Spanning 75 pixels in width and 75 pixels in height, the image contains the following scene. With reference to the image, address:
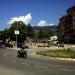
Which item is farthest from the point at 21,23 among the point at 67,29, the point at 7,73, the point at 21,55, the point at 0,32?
the point at 7,73

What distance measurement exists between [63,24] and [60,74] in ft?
362

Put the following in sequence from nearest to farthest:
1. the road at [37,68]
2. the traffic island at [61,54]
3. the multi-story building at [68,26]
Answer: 1. the road at [37,68]
2. the traffic island at [61,54]
3. the multi-story building at [68,26]

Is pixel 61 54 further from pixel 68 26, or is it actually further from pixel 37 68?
pixel 68 26

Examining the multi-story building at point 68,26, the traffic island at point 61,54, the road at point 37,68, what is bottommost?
the road at point 37,68

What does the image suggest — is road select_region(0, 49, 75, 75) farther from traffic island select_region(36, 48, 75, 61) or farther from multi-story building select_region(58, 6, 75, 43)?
multi-story building select_region(58, 6, 75, 43)

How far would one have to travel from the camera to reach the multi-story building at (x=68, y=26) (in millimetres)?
113250

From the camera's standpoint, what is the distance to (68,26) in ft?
391

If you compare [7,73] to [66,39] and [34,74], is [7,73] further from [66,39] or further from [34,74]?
[66,39]

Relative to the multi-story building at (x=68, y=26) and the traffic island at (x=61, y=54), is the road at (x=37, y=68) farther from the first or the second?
the multi-story building at (x=68, y=26)

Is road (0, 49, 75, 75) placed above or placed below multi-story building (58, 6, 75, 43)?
below

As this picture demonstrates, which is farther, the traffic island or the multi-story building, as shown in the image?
the multi-story building

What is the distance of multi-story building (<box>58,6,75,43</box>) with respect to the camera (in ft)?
372

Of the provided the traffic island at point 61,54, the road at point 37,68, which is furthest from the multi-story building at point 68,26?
the road at point 37,68

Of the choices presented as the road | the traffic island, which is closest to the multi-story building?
the traffic island
